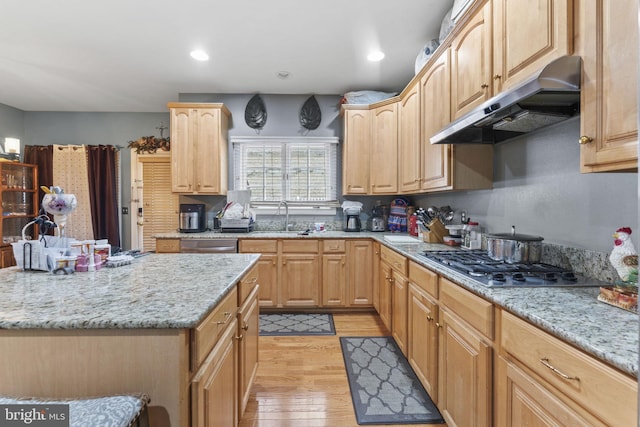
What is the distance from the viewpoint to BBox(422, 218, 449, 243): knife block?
2.61 meters

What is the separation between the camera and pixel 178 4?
223cm

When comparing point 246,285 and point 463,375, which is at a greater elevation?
point 246,285

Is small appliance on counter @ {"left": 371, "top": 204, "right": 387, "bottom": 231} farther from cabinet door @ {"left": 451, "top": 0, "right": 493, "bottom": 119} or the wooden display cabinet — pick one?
the wooden display cabinet

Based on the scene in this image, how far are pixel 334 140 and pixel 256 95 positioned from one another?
45.0 inches

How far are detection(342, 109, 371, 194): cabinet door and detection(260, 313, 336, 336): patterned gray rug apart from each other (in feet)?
4.84

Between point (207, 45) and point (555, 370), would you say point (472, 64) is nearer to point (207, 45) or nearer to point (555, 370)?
point (555, 370)

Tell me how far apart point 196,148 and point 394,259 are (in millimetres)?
2574

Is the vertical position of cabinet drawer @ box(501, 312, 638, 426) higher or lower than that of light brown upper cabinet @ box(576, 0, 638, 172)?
lower

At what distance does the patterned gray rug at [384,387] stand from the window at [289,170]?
1919 mm

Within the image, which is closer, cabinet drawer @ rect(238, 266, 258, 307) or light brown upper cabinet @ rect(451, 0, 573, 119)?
light brown upper cabinet @ rect(451, 0, 573, 119)

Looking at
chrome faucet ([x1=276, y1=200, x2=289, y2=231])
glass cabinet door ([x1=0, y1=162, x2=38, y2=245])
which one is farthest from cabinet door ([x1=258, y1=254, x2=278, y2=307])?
glass cabinet door ([x1=0, y1=162, x2=38, y2=245])

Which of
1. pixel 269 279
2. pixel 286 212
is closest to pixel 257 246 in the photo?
pixel 269 279

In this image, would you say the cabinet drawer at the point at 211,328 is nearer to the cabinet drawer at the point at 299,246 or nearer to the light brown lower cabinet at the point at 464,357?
the light brown lower cabinet at the point at 464,357

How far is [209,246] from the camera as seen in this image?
3.20 metres
